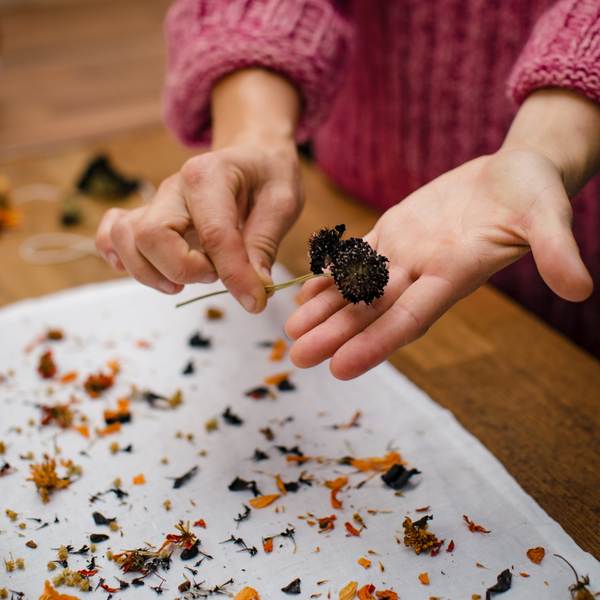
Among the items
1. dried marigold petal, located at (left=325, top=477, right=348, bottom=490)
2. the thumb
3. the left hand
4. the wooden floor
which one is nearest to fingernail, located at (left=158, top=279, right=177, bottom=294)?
the left hand

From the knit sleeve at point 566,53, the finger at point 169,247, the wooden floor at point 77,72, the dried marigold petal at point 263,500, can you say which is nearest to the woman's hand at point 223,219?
the finger at point 169,247

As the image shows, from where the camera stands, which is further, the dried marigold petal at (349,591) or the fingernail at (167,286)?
the fingernail at (167,286)

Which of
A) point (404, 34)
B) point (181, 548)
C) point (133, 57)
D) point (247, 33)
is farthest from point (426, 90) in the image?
point (133, 57)

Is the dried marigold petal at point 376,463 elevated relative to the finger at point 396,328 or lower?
lower

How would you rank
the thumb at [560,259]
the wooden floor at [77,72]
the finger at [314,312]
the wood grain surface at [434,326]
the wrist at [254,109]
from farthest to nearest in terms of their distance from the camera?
→ the wooden floor at [77,72] < the wrist at [254,109] < the wood grain surface at [434,326] < the finger at [314,312] < the thumb at [560,259]

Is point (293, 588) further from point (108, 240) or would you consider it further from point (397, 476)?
point (108, 240)

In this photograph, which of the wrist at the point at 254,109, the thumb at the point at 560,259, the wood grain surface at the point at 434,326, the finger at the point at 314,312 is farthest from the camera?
the wrist at the point at 254,109

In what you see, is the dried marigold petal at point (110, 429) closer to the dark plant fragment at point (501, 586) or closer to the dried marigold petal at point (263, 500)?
the dried marigold petal at point (263, 500)

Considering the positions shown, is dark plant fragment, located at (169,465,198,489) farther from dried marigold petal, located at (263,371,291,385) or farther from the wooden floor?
the wooden floor
